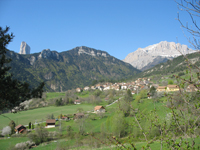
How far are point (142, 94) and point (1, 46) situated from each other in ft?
184

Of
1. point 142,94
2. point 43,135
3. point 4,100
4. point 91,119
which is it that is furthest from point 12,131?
point 142,94

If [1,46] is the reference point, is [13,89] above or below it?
below

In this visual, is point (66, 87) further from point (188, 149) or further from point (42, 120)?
point (188, 149)

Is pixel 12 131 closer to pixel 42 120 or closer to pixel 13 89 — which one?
pixel 42 120

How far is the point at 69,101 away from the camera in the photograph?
7938cm

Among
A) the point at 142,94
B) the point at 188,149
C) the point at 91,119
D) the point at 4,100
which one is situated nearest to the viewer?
the point at 188,149

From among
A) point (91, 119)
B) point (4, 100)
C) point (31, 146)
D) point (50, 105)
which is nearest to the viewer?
point (4, 100)

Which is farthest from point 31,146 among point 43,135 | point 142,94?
point 142,94

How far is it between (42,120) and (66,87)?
14561 cm

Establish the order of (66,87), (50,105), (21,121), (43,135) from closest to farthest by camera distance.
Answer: (43,135), (21,121), (50,105), (66,87)

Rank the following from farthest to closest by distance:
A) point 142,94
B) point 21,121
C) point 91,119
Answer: point 142,94 → point 21,121 → point 91,119

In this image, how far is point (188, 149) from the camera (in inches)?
113

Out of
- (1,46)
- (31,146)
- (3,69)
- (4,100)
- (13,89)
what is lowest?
(31,146)

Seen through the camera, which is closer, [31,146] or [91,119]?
[31,146]
